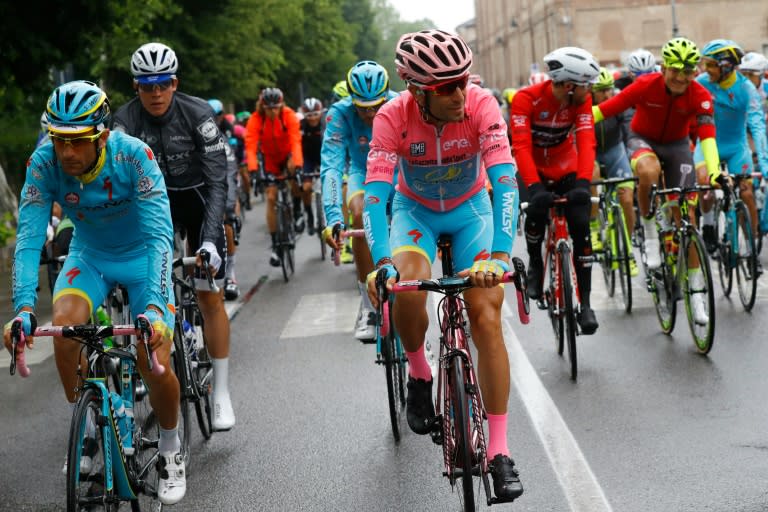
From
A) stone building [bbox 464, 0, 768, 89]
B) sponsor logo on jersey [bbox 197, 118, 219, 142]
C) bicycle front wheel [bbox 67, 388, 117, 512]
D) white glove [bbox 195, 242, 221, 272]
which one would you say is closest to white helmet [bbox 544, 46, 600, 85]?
sponsor logo on jersey [bbox 197, 118, 219, 142]

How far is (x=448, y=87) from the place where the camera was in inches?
203

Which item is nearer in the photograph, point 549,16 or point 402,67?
point 402,67

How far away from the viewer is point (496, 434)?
502cm

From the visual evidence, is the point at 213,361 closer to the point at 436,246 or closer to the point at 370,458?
the point at 370,458

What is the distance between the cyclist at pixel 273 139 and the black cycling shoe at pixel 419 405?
9049mm

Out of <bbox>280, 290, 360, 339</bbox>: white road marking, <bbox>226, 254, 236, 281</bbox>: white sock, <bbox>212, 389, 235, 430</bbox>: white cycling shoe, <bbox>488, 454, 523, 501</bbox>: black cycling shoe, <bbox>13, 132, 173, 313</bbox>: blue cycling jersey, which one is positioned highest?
<bbox>13, 132, 173, 313</bbox>: blue cycling jersey

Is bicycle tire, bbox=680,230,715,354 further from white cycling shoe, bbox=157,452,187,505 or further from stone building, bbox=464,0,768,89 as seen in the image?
stone building, bbox=464,0,768,89

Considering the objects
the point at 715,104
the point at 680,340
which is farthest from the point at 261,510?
the point at 715,104

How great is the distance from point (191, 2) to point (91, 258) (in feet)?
91.6

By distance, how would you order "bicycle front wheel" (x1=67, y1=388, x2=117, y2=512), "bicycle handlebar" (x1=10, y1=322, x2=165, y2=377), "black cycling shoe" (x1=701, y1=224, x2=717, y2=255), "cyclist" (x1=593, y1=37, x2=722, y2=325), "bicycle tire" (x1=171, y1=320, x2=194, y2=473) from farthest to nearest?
"black cycling shoe" (x1=701, y1=224, x2=717, y2=255) → "cyclist" (x1=593, y1=37, x2=722, y2=325) → "bicycle tire" (x1=171, y1=320, x2=194, y2=473) → "bicycle handlebar" (x1=10, y1=322, x2=165, y2=377) → "bicycle front wheel" (x1=67, y1=388, x2=117, y2=512)

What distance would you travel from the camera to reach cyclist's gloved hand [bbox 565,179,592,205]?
805cm

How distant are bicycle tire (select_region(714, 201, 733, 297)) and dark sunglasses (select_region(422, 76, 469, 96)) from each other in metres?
5.41

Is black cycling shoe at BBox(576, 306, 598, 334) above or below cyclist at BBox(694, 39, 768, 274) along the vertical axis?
below

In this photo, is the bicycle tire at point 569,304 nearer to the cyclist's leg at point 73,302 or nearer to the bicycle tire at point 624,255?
the bicycle tire at point 624,255
